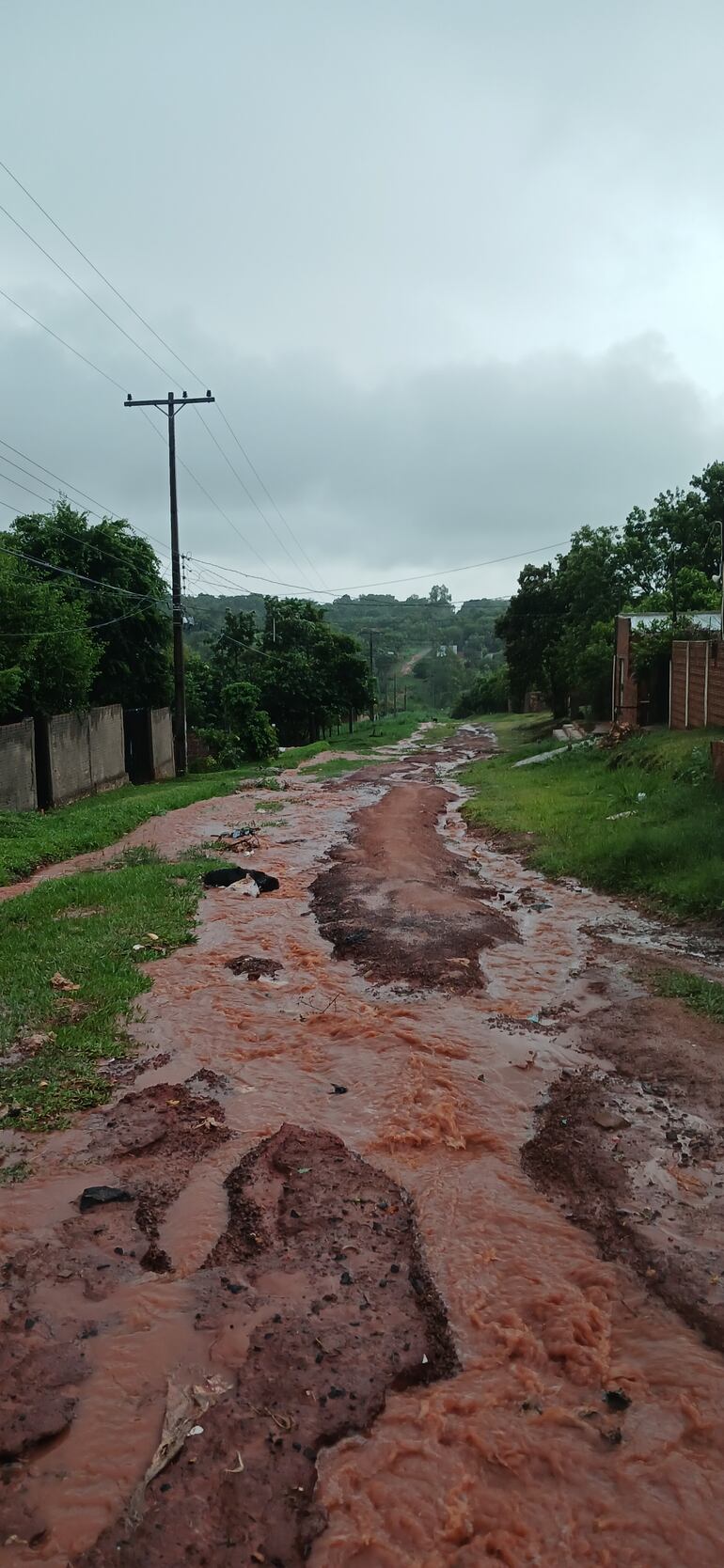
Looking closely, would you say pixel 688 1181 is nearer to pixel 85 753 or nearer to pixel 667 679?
pixel 85 753

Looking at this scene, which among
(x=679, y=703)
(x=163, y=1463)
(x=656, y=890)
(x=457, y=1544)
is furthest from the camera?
(x=679, y=703)

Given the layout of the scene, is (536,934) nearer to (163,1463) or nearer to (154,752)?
(163,1463)

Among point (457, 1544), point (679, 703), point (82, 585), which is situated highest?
point (82, 585)

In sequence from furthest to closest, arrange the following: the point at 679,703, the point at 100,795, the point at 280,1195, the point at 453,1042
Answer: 1. the point at 100,795
2. the point at 679,703
3. the point at 453,1042
4. the point at 280,1195

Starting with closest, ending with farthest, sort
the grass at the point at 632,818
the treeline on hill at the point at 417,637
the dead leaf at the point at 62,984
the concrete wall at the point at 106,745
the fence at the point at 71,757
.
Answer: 1. the dead leaf at the point at 62,984
2. the grass at the point at 632,818
3. the fence at the point at 71,757
4. the concrete wall at the point at 106,745
5. the treeline on hill at the point at 417,637

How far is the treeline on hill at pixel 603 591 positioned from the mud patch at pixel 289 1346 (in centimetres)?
2306

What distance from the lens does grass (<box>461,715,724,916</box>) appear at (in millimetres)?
10547

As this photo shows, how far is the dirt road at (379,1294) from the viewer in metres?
3.06

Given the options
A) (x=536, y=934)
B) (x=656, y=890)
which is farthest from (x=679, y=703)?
(x=536, y=934)

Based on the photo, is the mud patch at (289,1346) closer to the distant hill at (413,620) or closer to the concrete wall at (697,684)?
the concrete wall at (697,684)

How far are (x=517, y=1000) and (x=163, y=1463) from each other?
5.02 meters

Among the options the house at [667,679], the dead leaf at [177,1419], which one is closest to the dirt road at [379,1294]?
the dead leaf at [177,1419]

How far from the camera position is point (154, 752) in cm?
2711

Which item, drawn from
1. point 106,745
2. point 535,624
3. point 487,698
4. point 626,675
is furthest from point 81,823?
point 487,698
